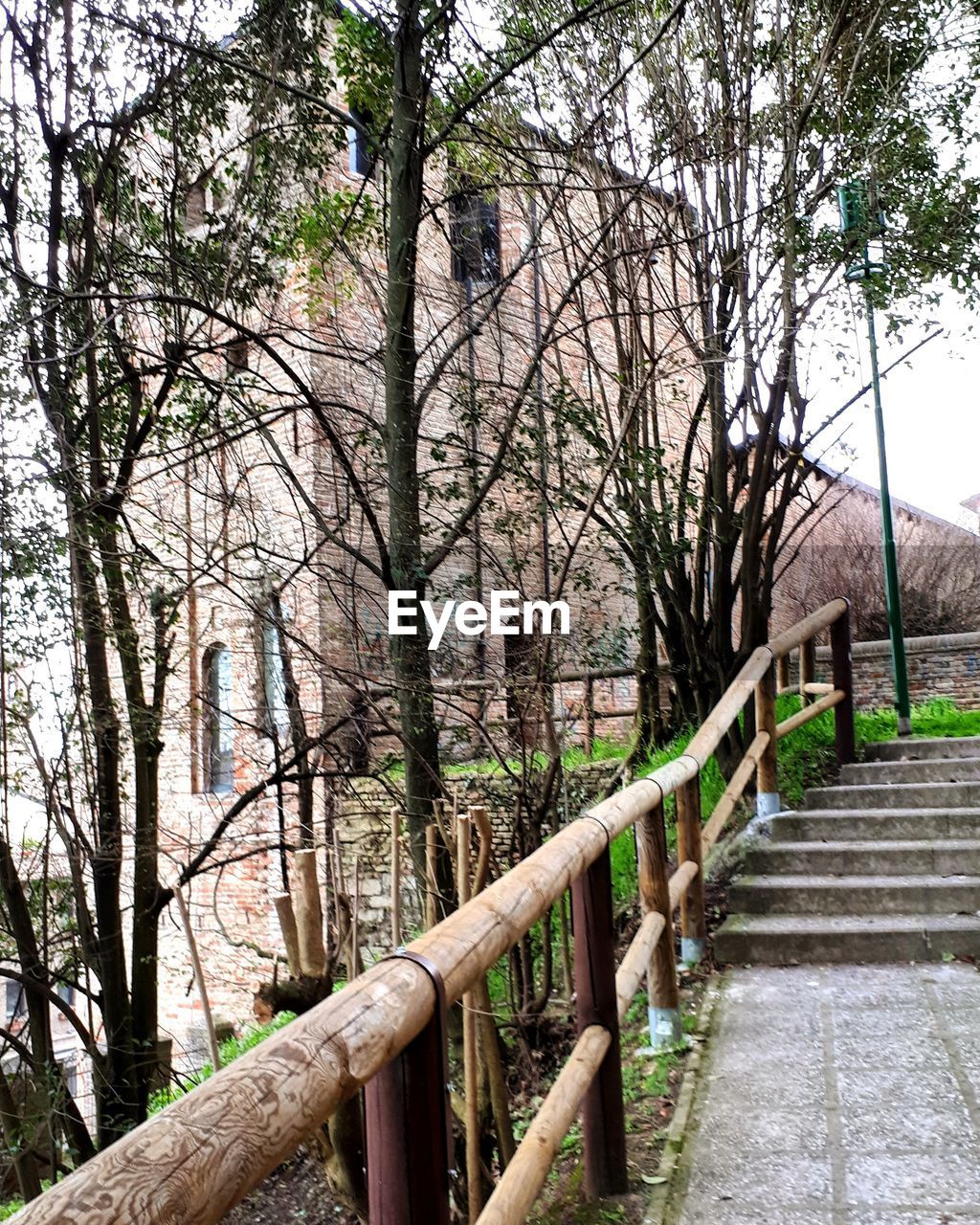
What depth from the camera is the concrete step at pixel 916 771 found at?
6336mm

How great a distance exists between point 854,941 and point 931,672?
10.2m

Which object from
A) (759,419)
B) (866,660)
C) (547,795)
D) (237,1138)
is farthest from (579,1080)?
(866,660)

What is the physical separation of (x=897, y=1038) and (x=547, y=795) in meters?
2.38

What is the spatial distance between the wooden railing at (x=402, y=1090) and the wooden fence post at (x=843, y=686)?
3913 millimetres

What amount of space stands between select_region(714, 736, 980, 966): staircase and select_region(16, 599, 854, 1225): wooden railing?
166 cm

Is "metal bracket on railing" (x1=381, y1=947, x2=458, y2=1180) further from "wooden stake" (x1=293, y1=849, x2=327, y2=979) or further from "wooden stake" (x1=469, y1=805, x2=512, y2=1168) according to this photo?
"wooden stake" (x1=293, y1=849, x2=327, y2=979)

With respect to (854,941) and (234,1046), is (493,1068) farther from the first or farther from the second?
(234,1046)

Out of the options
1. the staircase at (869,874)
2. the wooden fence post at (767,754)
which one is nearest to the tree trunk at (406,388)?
the wooden fence post at (767,754)

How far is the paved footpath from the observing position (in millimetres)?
2617

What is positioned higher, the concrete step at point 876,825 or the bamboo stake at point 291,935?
the concrete step at point 876,825

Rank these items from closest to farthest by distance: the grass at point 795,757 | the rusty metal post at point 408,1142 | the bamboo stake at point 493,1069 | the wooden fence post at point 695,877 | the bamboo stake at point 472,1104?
the rusty metal post at point 408,1142 < the bamboo stake at point 472,1104 < the bamboo stake at point 493,1069 < the wooden fence post at point 695,877 < the grass at point 795,757

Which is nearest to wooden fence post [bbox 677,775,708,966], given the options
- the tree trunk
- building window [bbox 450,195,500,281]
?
the tree trunk

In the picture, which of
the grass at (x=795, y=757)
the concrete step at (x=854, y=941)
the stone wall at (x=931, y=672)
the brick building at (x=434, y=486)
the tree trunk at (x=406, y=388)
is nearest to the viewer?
the concrete step at (x=854, y=941)

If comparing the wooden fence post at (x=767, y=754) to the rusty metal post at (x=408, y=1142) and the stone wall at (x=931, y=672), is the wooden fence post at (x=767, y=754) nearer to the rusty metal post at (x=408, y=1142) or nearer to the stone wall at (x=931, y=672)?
the rusty metal post at (x=408, y=1142)
